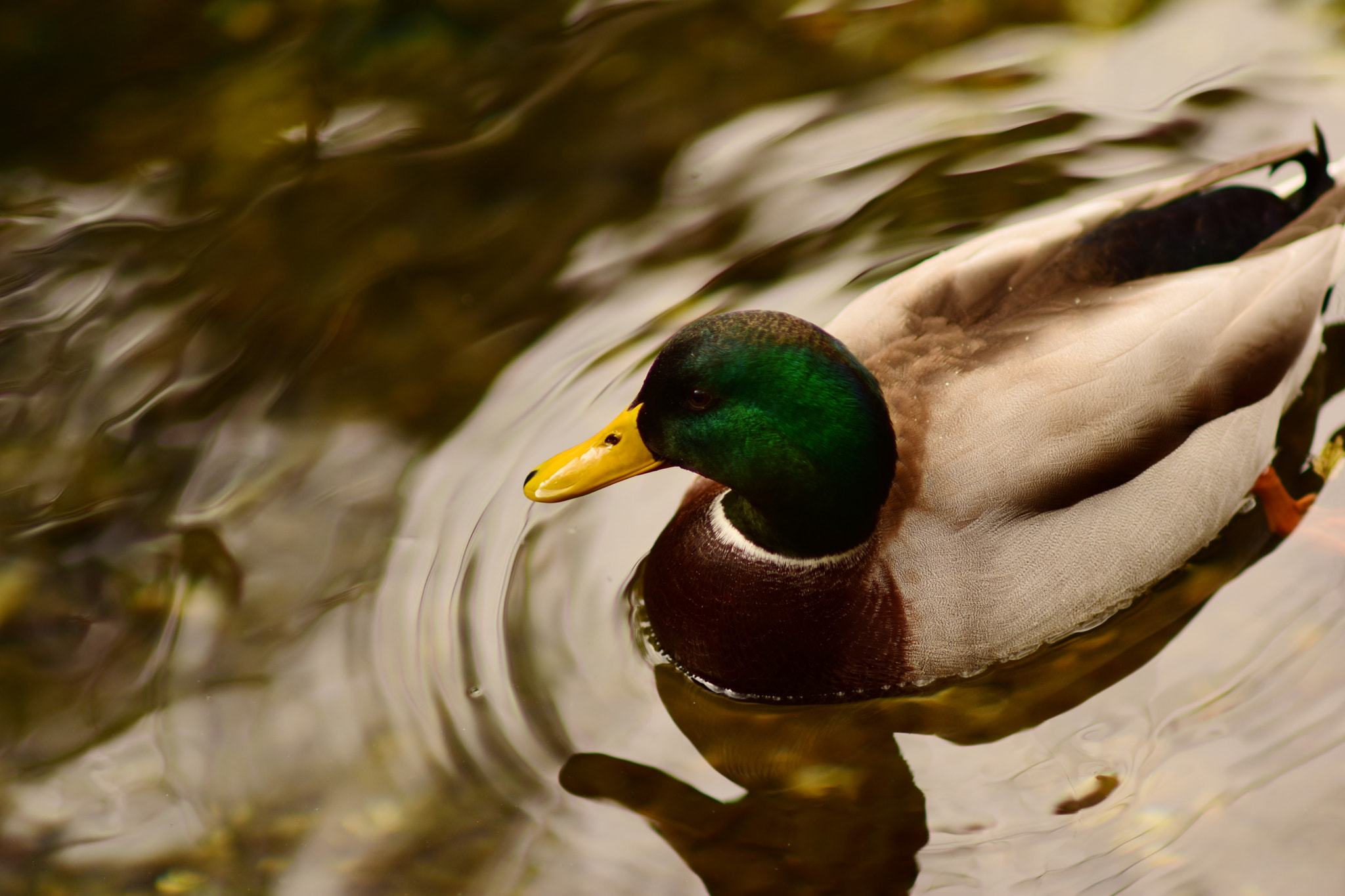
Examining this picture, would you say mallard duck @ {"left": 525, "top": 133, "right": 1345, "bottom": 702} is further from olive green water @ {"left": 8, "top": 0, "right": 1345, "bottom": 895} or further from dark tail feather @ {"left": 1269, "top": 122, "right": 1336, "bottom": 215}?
olive green water @ {"left": 8, "top": 0, "right": 1345, "bottom": 895}

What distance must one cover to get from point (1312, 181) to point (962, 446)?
1605 mm

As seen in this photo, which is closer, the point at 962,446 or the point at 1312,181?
the point at 962,446

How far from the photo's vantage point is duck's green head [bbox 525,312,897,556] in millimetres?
3025

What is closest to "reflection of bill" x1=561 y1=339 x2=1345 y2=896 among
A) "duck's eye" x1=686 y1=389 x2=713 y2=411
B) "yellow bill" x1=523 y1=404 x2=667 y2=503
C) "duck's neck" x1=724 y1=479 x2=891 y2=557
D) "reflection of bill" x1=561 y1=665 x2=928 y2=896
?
"reflection of bill" x1=561 y1=665 x2=928 y2=896

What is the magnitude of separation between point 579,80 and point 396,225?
1.01 metres

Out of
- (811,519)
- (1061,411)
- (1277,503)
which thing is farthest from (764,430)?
(1277,503)

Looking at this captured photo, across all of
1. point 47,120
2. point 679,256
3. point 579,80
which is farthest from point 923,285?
point 47,120

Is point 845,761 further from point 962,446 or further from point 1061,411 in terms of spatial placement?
point 1061,411

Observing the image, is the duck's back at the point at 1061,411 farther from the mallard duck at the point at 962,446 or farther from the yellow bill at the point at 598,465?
the yellow bill at the point at 598,465

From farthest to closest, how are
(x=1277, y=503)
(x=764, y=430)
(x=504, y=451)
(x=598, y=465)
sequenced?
(x=504, y=451)
(x=1277, y=503)
(x=598, y=465)
(x=764, y=430)

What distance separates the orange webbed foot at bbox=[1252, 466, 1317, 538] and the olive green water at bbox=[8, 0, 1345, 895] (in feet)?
0.15

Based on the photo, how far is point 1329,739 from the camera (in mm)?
3396

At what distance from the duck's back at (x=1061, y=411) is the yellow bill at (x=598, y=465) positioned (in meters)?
0.67

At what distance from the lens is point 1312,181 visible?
3.97 m
